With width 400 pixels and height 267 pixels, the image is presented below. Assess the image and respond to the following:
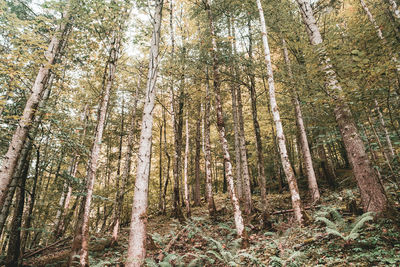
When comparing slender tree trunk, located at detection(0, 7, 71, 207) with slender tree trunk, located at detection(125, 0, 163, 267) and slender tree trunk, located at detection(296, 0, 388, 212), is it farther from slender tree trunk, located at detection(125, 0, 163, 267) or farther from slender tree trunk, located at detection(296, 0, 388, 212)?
slender tree trunk, located at detection(296, 0, 388, 212)

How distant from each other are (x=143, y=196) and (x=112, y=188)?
8579 mm

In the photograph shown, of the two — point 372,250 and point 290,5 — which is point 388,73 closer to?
point 372,250

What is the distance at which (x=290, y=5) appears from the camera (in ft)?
37.5

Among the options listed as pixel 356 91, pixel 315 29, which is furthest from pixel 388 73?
pixel 315 29

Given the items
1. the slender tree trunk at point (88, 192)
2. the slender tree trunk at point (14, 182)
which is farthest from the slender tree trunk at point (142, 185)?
the slender tree trunk at point (14, 182)

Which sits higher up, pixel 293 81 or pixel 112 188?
pixel 293 81

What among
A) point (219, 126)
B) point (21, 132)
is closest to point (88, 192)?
point (21, 132)

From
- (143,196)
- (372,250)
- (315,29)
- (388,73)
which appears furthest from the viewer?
(315,29)

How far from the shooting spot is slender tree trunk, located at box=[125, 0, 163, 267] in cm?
438

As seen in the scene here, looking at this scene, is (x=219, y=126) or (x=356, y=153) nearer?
(x=356, y=153)

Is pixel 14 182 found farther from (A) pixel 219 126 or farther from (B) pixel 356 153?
(B) pixel 356 153

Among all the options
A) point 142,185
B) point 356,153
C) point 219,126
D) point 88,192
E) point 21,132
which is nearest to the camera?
point 142,185

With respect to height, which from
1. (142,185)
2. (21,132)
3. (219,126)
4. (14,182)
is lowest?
(142,185)

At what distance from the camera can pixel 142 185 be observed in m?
4.80
